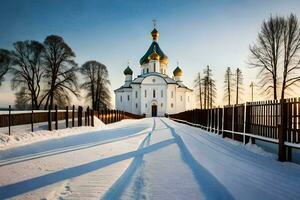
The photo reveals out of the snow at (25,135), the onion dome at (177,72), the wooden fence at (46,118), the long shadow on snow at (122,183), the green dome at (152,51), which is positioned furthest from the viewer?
the onion dome at (177,72)

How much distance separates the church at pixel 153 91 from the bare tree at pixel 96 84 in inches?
575

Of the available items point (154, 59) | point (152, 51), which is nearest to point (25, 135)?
point (154, 59)

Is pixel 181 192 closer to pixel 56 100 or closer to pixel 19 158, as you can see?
pixel 19 158

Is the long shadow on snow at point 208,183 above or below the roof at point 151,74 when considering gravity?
below

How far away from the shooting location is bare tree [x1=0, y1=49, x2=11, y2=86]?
29.9 meters

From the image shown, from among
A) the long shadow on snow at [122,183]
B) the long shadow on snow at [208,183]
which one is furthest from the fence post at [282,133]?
the long shadow on snow at [122,183]

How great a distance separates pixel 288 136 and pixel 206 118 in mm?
11739

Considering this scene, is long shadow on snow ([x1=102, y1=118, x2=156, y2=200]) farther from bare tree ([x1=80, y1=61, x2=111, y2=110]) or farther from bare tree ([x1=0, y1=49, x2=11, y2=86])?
bare tree ([x1=80, y1=61, x2=111, y2=110])

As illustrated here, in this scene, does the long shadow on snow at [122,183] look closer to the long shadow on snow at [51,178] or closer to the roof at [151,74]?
the long shadow on snow at [51,178]

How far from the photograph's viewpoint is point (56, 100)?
34.0 metres

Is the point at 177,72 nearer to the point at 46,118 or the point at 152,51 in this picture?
the point at 152,51

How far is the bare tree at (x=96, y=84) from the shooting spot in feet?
190

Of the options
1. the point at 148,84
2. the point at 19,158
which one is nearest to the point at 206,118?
the point at 19,158

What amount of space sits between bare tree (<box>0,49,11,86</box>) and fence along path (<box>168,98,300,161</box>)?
2565cm
